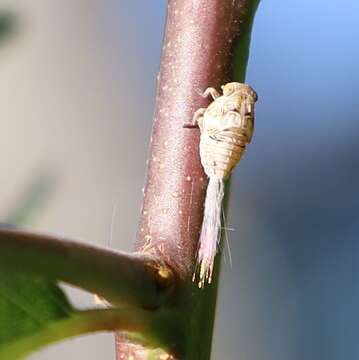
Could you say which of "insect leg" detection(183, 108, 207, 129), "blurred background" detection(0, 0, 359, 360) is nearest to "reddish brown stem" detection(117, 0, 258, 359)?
"insect leg" detection(183, 108, 207, 129)

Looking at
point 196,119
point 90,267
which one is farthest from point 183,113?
point 90,267

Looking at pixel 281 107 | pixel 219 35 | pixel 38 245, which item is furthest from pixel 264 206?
pixel 38 245

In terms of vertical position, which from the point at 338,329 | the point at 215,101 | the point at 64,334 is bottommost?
the point at 64,334

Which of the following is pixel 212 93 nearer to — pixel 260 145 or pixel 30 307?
pixel 30 307

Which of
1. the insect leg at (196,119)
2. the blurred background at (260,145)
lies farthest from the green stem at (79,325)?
the blurred background at (260,145)

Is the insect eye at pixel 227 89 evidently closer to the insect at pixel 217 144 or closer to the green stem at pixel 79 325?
the insect at pixel 217 144

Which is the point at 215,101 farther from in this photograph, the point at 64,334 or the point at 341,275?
the point at 341,275
